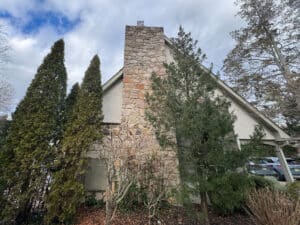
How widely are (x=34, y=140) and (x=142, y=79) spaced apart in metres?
4.38

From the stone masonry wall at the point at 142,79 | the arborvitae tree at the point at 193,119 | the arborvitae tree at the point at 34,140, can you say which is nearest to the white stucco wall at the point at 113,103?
the stone masonry wall at the point at 142,79

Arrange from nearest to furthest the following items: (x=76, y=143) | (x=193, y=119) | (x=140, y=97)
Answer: (x=193, y=119) < (x=76, y=143) < (x=140, y=97)

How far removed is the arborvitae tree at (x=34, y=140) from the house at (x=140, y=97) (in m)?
1.64

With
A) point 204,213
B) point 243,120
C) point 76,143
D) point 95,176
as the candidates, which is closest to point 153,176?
point 204,213

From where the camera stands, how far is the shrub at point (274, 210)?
293cm

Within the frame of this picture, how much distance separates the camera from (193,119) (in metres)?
3.99

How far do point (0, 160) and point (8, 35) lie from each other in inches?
230

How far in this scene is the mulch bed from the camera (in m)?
4.71

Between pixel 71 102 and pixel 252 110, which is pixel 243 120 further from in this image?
pixel 71 102

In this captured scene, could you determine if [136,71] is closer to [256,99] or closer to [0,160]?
[0,160]

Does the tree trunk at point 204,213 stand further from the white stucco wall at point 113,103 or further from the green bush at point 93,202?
the white stucco wall at point 113,103

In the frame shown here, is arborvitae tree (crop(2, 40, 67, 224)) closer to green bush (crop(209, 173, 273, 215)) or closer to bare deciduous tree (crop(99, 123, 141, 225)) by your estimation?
bare deciduous tree (crop(99, 123, 141, 225))

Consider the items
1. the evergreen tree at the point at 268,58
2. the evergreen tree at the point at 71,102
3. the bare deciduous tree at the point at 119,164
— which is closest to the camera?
the bare deciduous tree at the point at 119,164

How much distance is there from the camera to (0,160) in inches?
193
